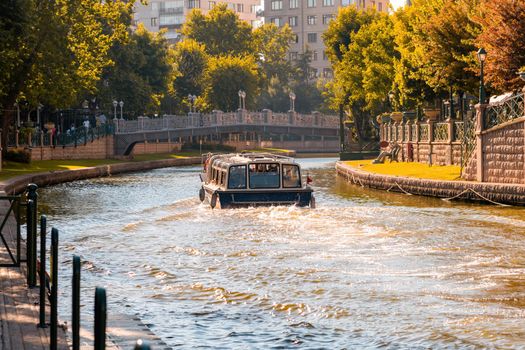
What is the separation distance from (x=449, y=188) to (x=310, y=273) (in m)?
20.2

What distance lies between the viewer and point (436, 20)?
175 feet

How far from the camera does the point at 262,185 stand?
1373 inches

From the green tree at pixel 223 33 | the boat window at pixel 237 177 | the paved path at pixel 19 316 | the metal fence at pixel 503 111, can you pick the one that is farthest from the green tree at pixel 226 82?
the paved path at pixel 19 316

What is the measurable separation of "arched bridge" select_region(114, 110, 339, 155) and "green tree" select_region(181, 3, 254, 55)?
25.0 meters

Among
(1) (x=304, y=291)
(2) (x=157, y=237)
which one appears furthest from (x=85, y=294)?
(2) (x=157, y=237)

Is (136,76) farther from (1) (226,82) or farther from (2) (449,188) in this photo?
(2) (449,188)

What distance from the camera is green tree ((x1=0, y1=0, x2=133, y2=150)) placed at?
56.9 meters

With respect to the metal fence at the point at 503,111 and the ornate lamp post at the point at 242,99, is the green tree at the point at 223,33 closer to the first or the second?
the ornate lamp post at the point at 242,99

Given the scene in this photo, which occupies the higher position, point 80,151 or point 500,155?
point 500,155

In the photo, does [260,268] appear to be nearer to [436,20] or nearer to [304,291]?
[304,291]

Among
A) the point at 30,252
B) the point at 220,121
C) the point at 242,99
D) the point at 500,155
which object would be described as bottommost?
the point at 30,252

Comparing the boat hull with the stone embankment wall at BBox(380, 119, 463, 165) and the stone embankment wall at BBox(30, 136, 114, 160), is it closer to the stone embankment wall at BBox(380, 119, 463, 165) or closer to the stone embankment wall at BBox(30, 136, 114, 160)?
the stone embankment wall at BBox(380, 119, 463, 165)

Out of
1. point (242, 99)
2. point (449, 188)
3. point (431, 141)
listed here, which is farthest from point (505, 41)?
point (242, 99)

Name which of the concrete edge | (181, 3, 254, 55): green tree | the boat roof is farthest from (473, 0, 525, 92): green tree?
(181, 3, 254, 55): green tree
